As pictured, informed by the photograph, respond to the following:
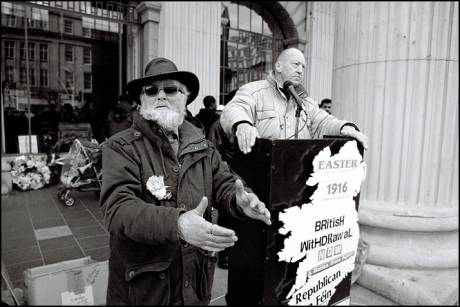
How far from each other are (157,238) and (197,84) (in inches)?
35.3

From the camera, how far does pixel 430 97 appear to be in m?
3.16

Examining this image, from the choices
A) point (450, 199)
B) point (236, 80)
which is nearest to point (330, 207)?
point (450, 199)

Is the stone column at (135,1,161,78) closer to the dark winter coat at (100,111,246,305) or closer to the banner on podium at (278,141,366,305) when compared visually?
the dark winter coat at (100,111,246,305)

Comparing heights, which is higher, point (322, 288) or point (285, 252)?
point (285, 252)

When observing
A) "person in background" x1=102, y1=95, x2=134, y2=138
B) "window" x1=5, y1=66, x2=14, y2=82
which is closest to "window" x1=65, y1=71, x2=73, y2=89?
"window" x1=5, y1=66, x2=14, y2=82

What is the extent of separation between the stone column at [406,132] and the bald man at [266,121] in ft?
4.03

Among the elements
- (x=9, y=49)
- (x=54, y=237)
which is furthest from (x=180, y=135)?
(x=9, y=49)

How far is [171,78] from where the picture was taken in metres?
1.74

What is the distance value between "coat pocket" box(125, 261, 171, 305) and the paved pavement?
1136mm

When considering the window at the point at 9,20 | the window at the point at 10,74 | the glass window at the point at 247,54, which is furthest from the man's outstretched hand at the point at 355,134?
the window at the point at 10,74

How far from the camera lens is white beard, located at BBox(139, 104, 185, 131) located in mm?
1668

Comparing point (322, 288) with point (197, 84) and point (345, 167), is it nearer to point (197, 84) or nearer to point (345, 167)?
point (345, 167)

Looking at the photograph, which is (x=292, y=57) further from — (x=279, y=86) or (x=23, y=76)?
(x=23, y=76)

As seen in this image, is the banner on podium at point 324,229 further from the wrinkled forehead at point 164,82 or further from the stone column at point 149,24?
the stone column at point 149,24
